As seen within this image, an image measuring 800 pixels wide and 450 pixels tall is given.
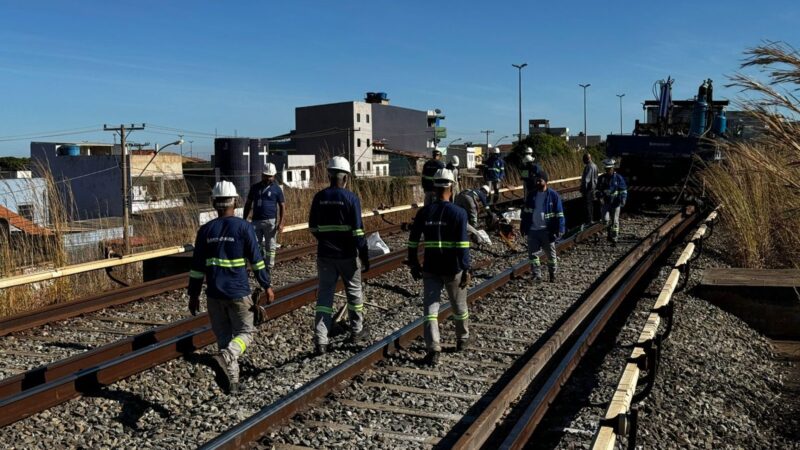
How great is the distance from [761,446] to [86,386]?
5.44 metres

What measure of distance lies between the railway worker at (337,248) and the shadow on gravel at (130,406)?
1815 mm

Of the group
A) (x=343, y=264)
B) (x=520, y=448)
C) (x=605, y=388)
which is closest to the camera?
(x=520, y=448)

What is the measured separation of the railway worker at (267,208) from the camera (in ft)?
38.9

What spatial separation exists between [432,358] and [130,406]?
2.67m

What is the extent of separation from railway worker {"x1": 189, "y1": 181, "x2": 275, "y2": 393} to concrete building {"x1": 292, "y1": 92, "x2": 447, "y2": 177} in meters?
74.4

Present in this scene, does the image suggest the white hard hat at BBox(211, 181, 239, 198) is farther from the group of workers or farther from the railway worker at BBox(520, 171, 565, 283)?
the railway worker at BBox(520, 171, 565, 283)

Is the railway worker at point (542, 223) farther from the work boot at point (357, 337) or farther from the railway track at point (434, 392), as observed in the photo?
the work boot at point (357, 337)

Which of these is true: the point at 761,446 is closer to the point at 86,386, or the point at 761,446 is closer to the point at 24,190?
the point at 86,386

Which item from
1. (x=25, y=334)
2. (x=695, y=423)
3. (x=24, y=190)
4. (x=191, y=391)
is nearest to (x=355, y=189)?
(x=24, y=190)

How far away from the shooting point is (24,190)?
11.3 metres

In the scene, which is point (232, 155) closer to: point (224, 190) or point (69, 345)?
point (69, 345)

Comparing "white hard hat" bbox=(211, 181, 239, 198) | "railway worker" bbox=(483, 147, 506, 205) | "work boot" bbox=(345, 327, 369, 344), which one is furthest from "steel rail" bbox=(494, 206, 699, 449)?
"railway worker" bbox=(483, 147, 506, 205)

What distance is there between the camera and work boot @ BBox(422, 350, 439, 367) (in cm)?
712

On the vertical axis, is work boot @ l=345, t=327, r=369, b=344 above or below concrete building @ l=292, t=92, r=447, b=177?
below
